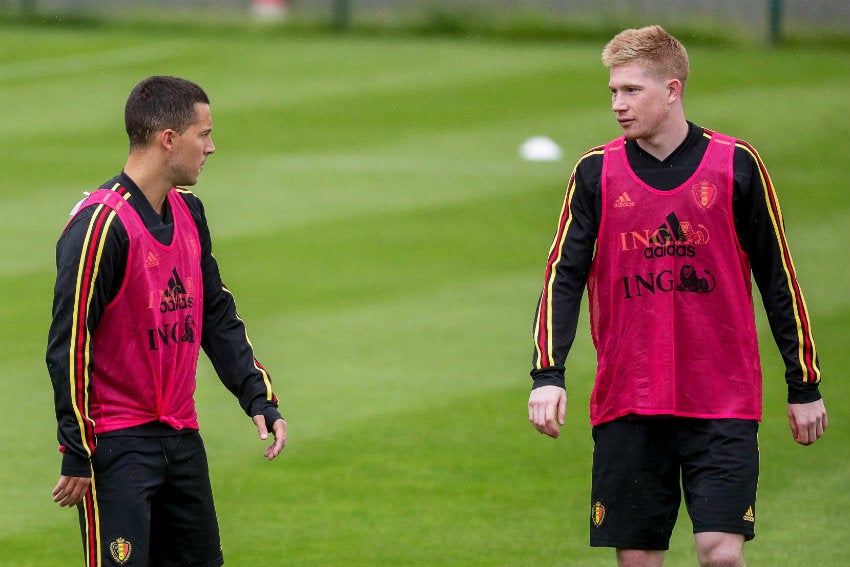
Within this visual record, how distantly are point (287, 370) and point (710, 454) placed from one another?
5670mm

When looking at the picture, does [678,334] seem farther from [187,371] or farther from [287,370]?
[287,370]

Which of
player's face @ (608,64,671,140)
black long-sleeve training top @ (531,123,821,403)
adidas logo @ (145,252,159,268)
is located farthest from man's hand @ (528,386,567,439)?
adidas logo @ (145,252,159,268)

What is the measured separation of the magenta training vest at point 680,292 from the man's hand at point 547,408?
249 mm

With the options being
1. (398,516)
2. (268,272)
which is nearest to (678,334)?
(398,516)

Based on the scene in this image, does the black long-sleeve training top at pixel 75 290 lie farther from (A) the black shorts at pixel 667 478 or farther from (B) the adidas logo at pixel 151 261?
(A) the black shorts at pixel 667 478

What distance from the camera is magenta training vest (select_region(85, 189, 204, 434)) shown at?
5477 millimetres

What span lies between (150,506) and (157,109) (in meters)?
1.34

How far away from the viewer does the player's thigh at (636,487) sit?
593 centimetres

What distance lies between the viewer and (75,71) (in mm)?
22609

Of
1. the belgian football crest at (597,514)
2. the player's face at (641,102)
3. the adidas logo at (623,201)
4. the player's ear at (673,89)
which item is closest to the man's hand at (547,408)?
the belgian football crest at (597,514)

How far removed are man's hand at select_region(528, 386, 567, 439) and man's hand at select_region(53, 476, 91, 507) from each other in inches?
60.5

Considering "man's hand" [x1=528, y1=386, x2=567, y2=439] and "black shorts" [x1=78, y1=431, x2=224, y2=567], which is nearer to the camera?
"black shorts" [x1=78, y1=431, x2=224, y2=567]

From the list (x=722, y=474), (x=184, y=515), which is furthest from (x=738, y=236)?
(x=184, y=515)

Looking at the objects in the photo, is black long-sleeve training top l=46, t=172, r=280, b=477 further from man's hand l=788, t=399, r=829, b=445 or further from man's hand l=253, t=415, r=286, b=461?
man's hand l=788, t=399, r=829, b=445
